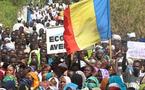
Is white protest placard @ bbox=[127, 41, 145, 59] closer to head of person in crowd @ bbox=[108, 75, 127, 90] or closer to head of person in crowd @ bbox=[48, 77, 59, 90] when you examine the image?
head of person in crowd @ bbox=[108, 75, 127, 90]

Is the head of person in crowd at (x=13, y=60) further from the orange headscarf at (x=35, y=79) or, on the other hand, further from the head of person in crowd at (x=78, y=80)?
the head of person in crowd at (x=78, y=80)

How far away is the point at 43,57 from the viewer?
14805mm

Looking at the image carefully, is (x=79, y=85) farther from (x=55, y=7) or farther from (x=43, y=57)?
(x=55, y=7)

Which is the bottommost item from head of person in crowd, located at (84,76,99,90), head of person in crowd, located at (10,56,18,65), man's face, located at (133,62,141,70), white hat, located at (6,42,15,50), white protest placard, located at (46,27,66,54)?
Result: head of person in crowd, located at (84,76,99,90)

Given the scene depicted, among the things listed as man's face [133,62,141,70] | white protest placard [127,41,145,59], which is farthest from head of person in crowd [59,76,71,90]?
white protest placard [127,41,145,59]

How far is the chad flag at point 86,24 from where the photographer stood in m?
12.0

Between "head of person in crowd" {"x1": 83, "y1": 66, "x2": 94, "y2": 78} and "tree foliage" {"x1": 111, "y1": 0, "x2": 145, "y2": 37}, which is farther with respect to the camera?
Answer: "tree foliage" {"x1": 111, "y1": 0, "x2": 145, "y2": 37}

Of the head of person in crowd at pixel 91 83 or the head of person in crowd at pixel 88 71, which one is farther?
the head of person in crowd at pixel 88 71

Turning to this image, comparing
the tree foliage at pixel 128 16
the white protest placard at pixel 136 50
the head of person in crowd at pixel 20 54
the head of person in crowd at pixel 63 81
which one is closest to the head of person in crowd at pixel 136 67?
the white protest placard at pixel 136 50

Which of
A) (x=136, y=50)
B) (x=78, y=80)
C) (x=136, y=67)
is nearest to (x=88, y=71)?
(x=78, y=80)

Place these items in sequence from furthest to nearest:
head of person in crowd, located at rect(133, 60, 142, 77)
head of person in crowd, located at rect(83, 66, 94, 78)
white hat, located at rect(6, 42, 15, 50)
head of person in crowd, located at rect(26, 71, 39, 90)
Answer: white hat, located at rect(6, 42, 15, 50) → head of person in crowd, located at rect(133, 60, 142, 77) → head of person in crowd, located at rect(83, 66, 94, 78) → head of person in crowd, located at rect(26, 71, 39, 90)

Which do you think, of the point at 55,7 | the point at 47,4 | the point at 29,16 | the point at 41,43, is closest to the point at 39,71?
the point at 41,43

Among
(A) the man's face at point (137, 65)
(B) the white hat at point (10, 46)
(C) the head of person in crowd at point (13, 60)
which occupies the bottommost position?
(A) the man's face at point (137, 65)

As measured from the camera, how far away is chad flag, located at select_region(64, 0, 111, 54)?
39.3 feet
